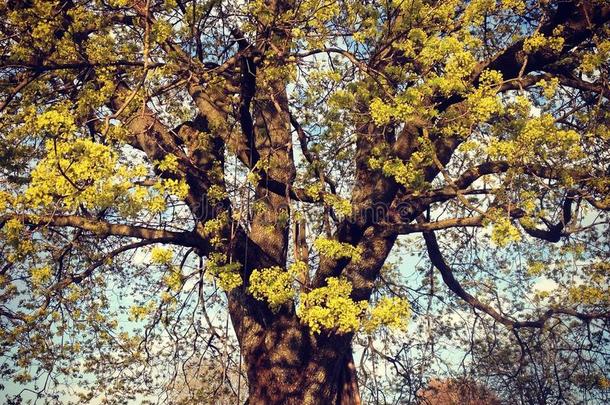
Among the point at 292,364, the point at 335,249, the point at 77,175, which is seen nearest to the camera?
the point at 77,175

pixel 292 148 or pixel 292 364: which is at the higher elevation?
pixel 292 148

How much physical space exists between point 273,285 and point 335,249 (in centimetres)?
79

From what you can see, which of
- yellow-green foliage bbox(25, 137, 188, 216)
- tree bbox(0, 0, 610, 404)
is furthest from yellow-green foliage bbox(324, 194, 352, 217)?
yellow-green foliage bbox(25, 137, 188, 216)

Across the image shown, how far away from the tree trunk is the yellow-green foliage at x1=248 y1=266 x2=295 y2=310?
102 cm

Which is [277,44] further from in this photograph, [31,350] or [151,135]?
[31,350]

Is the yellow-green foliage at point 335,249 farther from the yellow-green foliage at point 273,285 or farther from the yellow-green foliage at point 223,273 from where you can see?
the yellow-green foliage at point 223,273

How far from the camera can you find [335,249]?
6.08 meters

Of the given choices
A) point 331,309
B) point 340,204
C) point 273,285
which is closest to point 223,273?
point 273,285

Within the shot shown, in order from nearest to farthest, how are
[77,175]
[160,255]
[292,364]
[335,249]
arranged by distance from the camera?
[77,175], [160,255], [335,249], [292,364]

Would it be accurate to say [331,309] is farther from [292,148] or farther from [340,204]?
[292,148]

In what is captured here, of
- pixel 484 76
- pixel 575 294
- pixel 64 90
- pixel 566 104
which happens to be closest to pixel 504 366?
pixel 575 294

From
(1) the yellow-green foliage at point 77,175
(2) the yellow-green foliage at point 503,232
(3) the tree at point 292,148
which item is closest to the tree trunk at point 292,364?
(3) the tree at point 292,148

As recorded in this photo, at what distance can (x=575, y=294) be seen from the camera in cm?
680

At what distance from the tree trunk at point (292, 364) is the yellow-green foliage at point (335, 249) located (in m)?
1.21
